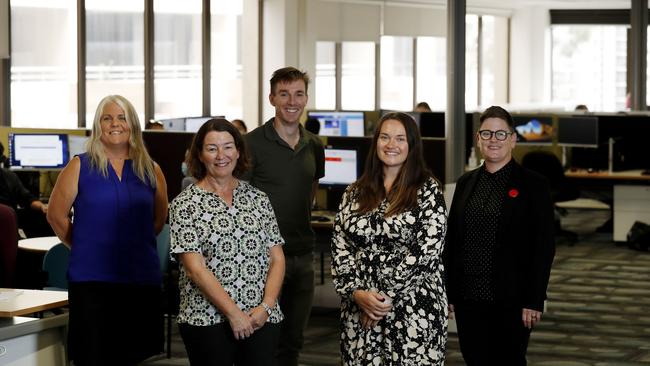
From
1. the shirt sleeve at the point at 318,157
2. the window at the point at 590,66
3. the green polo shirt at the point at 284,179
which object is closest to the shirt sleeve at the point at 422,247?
the green polo shirt at the point at 284,179

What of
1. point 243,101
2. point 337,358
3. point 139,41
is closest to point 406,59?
point 243,101

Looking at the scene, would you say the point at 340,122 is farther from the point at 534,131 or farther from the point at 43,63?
the point at 43,63

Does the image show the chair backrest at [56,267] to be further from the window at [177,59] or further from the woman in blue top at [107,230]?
the window at [177,59]

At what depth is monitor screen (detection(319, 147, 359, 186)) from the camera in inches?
319

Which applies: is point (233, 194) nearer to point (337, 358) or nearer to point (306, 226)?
point (306, 226)

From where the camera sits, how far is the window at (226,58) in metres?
15.6

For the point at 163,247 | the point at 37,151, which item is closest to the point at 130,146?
the point at 163,247

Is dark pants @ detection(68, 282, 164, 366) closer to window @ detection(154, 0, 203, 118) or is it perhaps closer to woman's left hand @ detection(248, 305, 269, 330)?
woman's left hand @ detection(248, 305, 269, 330)

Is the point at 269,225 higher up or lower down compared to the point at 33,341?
higher up

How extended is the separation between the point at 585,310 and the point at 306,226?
13.3 ft

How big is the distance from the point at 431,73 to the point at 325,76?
3.66 meters

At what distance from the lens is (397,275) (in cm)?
377

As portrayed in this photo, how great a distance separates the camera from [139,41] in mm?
14148

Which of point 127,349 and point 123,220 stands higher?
point 123,220
